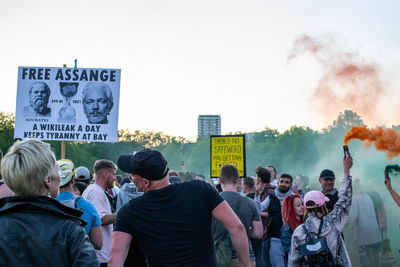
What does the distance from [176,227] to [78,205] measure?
4.28 feet

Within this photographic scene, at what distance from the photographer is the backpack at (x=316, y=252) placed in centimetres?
517

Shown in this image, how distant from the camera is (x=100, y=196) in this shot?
581 centimetres

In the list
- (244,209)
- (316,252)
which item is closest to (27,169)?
(316,252)

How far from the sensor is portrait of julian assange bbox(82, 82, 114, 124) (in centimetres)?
973

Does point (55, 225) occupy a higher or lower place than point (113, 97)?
lower

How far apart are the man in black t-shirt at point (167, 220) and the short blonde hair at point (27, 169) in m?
1.09

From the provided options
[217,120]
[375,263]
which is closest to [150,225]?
[375,263]

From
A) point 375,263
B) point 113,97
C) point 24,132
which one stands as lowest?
point 375,263

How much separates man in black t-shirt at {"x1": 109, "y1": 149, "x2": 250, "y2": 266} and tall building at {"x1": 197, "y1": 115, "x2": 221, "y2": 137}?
138 metres

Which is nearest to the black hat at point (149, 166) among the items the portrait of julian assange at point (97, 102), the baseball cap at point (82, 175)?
the baseball cap at point (82, 175)

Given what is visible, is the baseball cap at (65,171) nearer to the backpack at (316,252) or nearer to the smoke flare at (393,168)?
the backpack at (316,252)

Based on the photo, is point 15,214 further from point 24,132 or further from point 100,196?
point 24,132

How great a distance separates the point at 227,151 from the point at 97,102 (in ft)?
11.7

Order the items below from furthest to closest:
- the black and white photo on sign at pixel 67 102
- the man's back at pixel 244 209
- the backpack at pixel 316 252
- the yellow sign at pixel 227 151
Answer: the yellow sign at pixel 227 151, the black and white photo on sign at pixel 67 102, the man's back at pixel 244 209, the backpack at pixel 316 252
